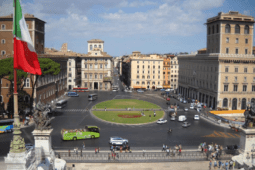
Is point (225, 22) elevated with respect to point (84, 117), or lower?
elevated

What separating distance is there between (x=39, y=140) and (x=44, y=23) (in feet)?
203

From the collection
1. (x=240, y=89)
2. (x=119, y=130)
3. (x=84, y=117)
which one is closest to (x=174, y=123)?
(x=119, y=130)

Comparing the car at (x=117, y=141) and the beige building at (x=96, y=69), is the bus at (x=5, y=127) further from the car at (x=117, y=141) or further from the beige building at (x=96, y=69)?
the beige building at (x=96, y=69)

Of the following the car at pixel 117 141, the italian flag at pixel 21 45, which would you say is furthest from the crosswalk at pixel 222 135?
the italian flag at pixel 21 45

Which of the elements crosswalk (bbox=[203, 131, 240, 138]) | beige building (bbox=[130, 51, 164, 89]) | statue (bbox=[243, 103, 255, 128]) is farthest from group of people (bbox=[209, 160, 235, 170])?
beige building (bbox=[130, 51, 164, 89])

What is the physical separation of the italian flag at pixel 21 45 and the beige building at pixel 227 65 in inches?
2390

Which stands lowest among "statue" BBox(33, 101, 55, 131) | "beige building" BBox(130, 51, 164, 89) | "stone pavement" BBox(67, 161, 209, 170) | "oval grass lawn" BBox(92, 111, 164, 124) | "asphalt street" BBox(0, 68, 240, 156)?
"stone pavement" BBox(67, 161, 209, 170)

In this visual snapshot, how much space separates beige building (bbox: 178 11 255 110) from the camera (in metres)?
70.4

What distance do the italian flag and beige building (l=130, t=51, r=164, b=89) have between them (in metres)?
100

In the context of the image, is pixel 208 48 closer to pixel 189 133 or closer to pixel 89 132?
pixel 189 133

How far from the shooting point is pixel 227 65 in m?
70.4

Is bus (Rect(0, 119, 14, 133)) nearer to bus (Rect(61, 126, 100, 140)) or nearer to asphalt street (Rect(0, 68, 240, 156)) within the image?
asphalt street (Rect(0, 68, 240, 156))

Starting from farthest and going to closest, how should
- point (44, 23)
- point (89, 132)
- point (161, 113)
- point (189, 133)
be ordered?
1. point (44, 23)
2. point (161, 113)
3. point (189, 133)
4. point (89, 132)

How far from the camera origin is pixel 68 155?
3412 cm
